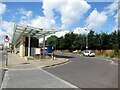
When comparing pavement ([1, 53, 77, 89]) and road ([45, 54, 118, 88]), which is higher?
road ([45, 54, 118, 88])

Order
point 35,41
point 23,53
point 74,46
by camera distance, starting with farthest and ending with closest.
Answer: point 74,46 → point 35,41 → point 23,53

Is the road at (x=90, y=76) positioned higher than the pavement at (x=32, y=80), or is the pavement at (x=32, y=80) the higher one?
the road at (x=90, y=76)

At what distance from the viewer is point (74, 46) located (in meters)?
90.6

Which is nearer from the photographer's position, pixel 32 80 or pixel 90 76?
pixel 32 80

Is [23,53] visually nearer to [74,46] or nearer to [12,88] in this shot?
[12,88]

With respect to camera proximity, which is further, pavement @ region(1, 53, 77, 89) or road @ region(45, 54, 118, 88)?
road @ region(45, 54, 118, 88)

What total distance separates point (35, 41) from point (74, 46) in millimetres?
36928

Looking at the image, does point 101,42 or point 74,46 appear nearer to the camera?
point 101,42

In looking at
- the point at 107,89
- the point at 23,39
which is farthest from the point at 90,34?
the point at 107,89

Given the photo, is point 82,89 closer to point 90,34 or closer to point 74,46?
point 90,34

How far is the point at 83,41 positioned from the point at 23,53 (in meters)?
41.2

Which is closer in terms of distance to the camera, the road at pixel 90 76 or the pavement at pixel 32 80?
the pavement at pixel 32 80

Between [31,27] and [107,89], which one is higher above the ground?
[31,27]

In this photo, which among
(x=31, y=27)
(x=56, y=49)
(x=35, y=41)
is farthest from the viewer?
(x=56, y=49)
